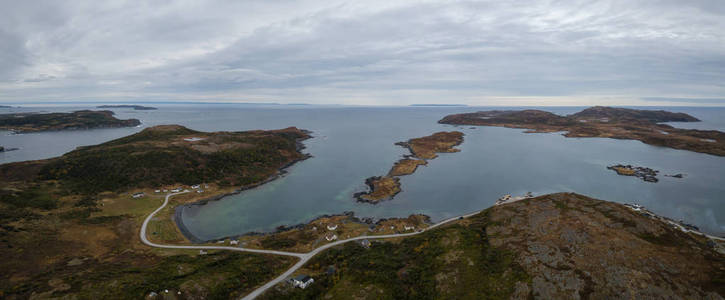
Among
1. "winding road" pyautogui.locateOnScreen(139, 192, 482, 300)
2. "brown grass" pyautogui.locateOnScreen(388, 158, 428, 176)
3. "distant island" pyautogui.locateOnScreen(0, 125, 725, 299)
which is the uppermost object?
"brown grass" pyautogui.locateOnScreen(388, 158, 428, 176)

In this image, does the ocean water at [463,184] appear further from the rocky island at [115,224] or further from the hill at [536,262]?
the hill at [536,262]

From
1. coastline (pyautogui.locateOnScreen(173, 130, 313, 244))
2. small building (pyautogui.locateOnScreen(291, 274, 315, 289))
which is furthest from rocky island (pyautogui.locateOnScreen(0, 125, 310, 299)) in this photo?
small building (pyautogui.locateOnScreen(291, 274, 315, 289))

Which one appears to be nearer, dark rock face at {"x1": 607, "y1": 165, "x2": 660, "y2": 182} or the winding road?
the winding road

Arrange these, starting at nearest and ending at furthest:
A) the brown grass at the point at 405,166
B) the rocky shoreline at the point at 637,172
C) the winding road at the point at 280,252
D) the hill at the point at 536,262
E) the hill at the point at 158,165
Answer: the hill at the point at 536,262 → the winding road at the point at 280,252 → the hill at the point at 158,165 → the rocky shoreline at the point at 637,172 → the brown grass at the point at 405,166

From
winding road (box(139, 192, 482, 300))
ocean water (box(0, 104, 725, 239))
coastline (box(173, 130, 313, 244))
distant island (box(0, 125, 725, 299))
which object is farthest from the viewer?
ocean water (box(0, 104, 725, 239))

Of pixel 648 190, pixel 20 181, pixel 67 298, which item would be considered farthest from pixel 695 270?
pixel 20 181

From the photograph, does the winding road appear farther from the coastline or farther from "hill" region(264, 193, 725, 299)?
the coastline

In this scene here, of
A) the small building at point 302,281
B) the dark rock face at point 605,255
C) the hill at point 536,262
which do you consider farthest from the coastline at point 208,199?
the dark rock face at point 605,255
